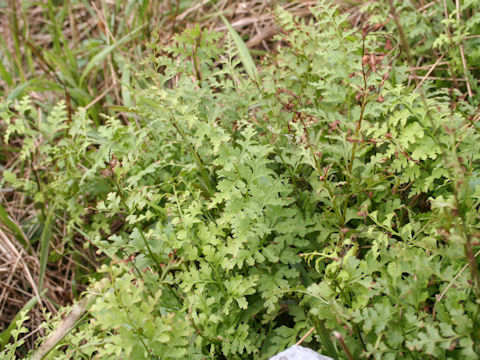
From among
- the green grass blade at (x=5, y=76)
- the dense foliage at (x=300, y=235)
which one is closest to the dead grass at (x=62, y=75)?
the green grass blade at (x=5, y=76)

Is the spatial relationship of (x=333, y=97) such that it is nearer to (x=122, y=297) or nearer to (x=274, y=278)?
(x=274, y=278)

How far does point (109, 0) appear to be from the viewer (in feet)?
16.0

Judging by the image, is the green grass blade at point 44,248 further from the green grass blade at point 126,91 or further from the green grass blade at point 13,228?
the green grass blade at point 126,91

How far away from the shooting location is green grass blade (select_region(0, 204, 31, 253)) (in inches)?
127

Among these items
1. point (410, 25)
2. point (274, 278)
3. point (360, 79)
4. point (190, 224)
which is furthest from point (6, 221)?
point (410, 25)

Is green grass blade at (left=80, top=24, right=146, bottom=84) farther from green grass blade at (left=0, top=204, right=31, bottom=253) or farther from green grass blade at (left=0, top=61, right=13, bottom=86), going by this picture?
green grass blade at (left=0, top=204, right=31, bottom=253)

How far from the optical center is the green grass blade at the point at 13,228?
323 centimetres

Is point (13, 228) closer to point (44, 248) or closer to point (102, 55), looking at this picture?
point (44, 248)

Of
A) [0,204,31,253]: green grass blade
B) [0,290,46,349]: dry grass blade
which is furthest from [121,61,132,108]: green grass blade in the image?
[0,290,46,349]: dry grass blade

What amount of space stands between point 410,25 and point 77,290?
306 centimetres

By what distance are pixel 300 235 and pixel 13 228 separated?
221 centimetres

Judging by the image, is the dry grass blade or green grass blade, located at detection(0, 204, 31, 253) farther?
green grass blade, located at detection(0, 204, 31, 253)

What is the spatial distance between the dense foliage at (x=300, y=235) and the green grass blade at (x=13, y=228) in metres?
1.09

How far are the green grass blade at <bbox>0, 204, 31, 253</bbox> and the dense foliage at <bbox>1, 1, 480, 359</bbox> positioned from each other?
1.09m
